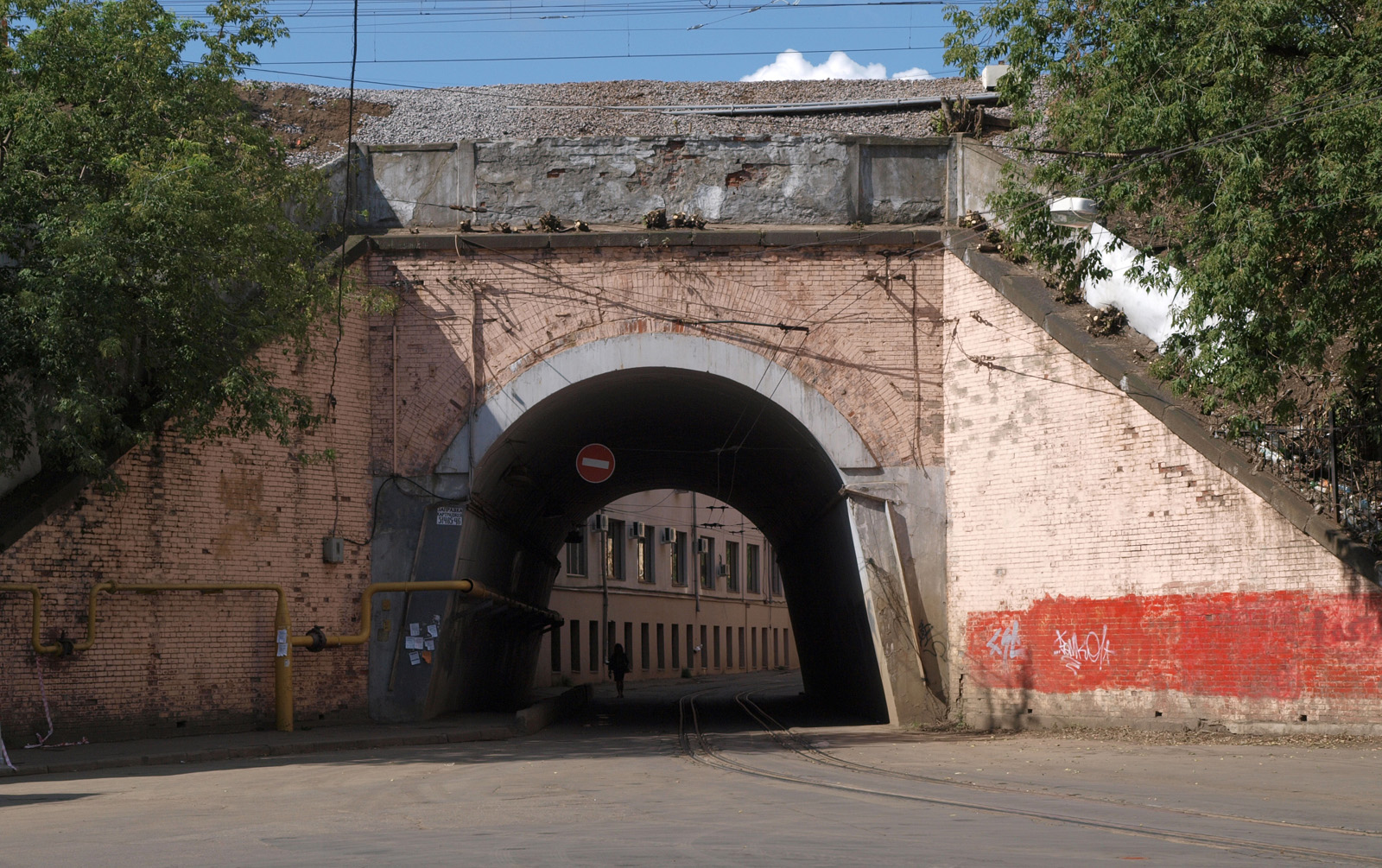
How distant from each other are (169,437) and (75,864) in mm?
10409

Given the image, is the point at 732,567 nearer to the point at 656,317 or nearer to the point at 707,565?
the point at 707,565

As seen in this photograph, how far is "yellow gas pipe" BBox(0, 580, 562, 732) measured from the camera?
596 inches

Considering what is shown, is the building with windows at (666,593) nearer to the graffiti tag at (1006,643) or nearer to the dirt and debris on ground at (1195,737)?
the graffiti tag at (1006,643)

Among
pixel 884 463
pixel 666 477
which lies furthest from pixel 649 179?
pixel 666 477

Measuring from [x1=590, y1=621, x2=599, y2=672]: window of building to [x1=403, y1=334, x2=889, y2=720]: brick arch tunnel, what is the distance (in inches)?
456

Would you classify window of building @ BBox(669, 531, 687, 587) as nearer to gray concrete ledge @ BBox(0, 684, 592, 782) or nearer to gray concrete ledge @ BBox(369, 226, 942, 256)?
gray concrete ledge @ BBox(0, 684, 592, 782)

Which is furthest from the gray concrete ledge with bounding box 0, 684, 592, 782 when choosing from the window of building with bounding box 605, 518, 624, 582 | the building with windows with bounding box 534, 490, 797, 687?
the window of building with bounding box 605, 518, 624, 582

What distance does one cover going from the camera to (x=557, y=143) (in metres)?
19.9

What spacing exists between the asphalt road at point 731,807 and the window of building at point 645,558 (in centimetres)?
3034

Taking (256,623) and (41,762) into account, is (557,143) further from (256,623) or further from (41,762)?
(41,762)

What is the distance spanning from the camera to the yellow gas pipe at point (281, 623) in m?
15.1

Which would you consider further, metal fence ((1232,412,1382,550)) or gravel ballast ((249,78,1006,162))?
gravel ballast ((249,78,1006,162))

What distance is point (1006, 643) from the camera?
17.2 meters

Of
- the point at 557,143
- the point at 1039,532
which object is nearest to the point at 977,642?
the point at 1039,532
